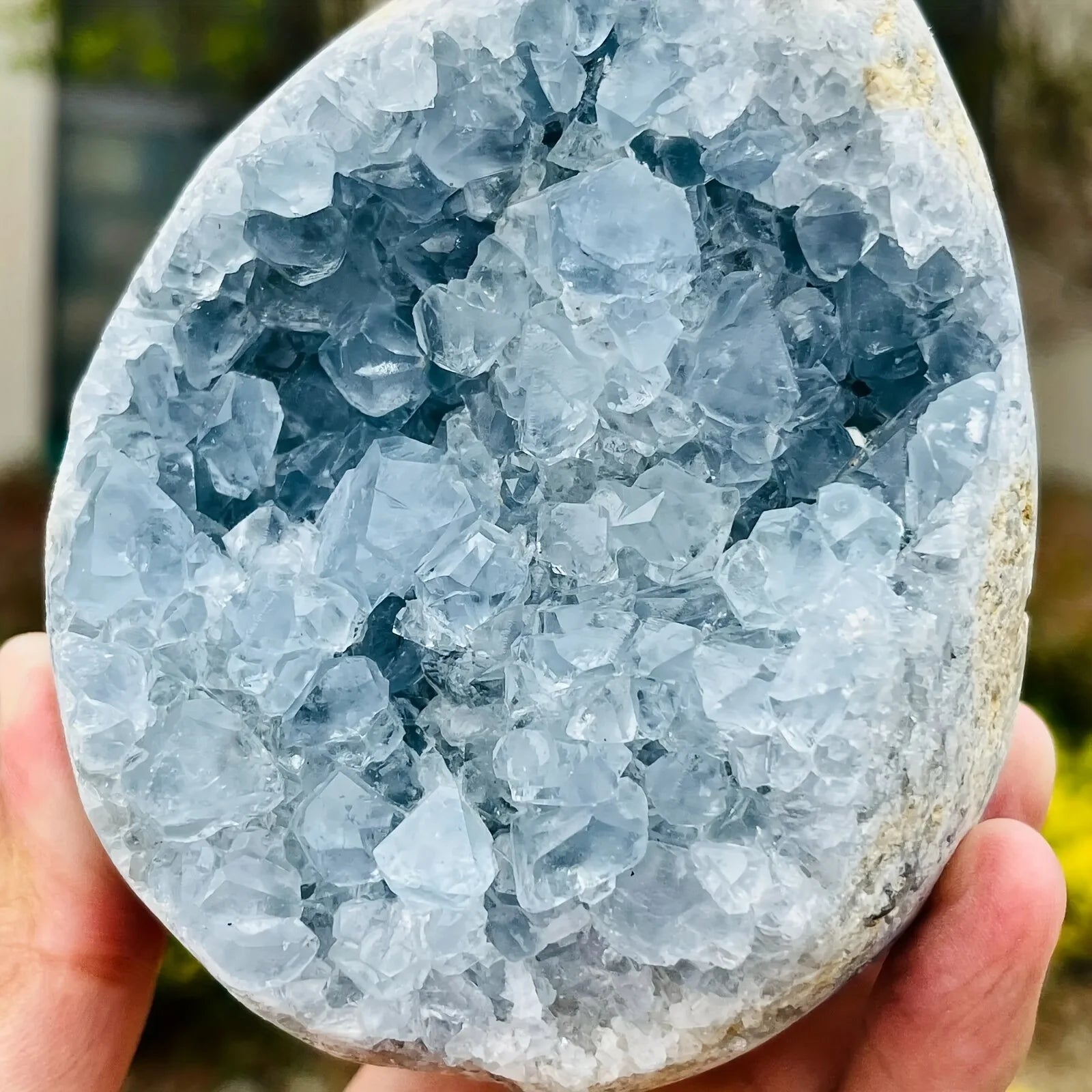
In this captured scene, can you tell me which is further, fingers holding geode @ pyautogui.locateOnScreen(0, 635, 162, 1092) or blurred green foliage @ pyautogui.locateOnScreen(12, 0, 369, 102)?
blurred green foliage @ pyautogui.locateOnScreen(12, 0, 369, 102)

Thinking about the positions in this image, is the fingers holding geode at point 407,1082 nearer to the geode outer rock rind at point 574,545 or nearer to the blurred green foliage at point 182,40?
the geode outer rock rind at point 574,545

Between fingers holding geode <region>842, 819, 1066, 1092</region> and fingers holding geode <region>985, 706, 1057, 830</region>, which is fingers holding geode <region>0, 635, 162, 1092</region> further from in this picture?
fingers holding geode <region>985, 706, 1057, 830</region>

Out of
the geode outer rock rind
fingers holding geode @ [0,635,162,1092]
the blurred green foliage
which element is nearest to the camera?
the geode outer rock rind

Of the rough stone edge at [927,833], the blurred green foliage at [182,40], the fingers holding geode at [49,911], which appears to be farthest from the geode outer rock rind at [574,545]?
the blurred green foliage at [182,40]

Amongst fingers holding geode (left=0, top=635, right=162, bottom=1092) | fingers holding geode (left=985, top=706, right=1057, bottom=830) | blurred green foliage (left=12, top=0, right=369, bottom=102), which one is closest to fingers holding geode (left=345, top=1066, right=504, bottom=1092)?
fingers holding geode (left=0, top=635, right=162, bottom=1092)

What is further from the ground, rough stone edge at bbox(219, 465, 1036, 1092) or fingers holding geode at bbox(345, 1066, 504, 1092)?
rough stone edge at bbox(219, 465, 1036, 1092)

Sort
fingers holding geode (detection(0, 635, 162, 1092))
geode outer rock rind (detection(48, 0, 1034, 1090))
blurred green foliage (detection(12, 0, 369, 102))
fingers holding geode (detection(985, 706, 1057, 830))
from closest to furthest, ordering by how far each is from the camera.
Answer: geode outer rock rind (detection(48, 0, 1034, 1090))
fingers holding geode (detection(0, 635, 162, 1092))
fingers holding geode (detection(985, 706, 1057, 830))
blurred green foliage (detection(12, 0, 369, 102))
